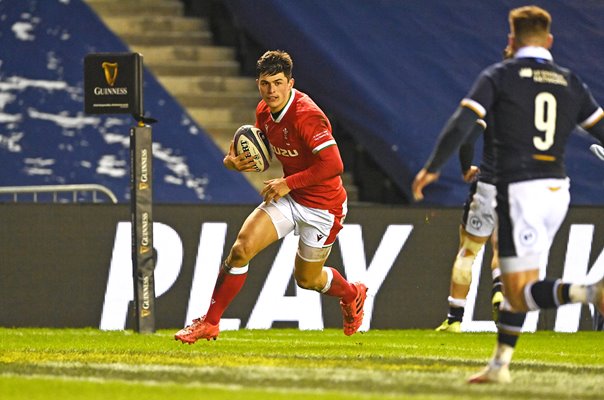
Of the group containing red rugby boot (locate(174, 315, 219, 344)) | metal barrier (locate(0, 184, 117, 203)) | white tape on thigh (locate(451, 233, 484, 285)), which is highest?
metal barrier (locate(0, 184, 117, 203))

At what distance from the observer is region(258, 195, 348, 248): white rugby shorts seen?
9.81 metres

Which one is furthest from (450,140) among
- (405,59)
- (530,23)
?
(405,59)

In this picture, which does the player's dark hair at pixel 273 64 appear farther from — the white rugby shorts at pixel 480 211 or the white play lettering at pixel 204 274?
the white play lettering at pixel 204 274

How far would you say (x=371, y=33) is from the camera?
15789 millimetres

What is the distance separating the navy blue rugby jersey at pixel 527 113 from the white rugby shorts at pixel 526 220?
0.06 m

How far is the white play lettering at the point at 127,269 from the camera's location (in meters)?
12.3

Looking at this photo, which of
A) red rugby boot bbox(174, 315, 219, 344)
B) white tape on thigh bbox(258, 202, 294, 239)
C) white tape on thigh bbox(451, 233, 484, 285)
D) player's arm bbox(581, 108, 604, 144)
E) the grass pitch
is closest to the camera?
the grass pitch

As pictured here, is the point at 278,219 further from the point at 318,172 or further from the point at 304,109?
the point at 304,109

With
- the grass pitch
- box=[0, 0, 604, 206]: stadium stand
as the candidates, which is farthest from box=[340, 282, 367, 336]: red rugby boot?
box=[0, 0, 604, 206]: stadium stand

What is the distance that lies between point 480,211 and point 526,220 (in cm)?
398

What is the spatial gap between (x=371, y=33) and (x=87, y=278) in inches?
194

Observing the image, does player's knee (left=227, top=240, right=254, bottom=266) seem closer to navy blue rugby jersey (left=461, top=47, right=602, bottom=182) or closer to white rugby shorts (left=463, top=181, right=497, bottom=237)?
white rugby shorts (left=463, top=181, right=497, bottom=237)

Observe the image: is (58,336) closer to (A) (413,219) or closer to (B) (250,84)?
(A) (413,219)

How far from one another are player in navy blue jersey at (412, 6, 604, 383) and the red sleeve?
2219 millimetres
